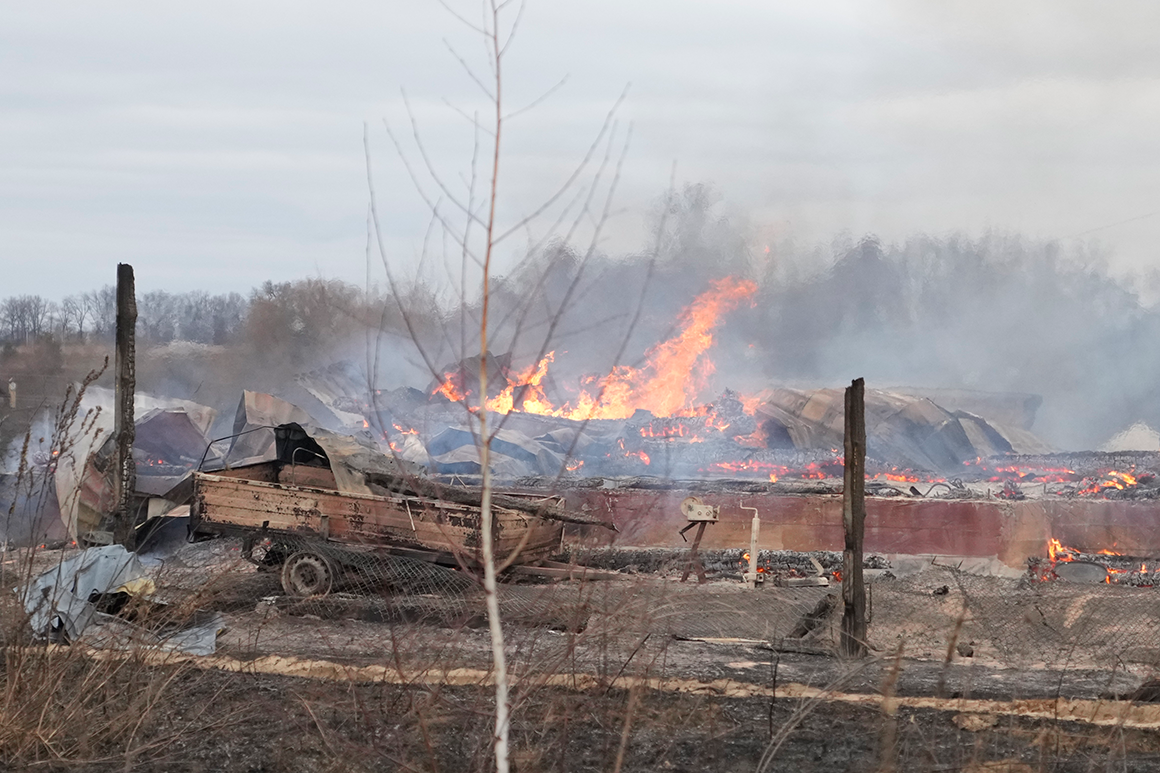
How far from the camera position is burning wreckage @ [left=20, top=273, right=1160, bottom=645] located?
11500 millimetres

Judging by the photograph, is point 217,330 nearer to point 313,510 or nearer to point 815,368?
point 815,368

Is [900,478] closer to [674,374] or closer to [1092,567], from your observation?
[1092,567]

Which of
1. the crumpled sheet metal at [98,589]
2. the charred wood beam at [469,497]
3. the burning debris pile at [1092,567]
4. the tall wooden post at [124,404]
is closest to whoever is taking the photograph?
the crumpled sheet metal at [98,589]

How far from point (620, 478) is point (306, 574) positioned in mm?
8120

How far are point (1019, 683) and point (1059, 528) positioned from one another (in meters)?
8.49

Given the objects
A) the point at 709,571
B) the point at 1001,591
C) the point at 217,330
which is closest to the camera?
the point at 1001,591

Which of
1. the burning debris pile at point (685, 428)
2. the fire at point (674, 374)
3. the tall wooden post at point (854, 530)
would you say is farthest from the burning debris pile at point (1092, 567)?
the fire at point (674, 374)

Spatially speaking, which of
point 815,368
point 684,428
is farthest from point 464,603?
point 815,368

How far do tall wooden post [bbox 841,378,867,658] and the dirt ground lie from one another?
18.7 inches

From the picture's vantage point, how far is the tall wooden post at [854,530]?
8773 mm

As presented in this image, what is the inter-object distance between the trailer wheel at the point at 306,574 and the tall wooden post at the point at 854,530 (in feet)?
19.5

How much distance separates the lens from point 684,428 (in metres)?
23.7

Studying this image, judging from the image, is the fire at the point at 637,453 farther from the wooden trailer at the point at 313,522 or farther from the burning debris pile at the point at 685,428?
the wooden trailer at the point at 313,522

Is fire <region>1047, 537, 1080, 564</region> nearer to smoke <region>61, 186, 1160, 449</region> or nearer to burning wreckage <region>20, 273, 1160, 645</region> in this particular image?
burning wreckage <region>20, 273, 1160, 645</region>
